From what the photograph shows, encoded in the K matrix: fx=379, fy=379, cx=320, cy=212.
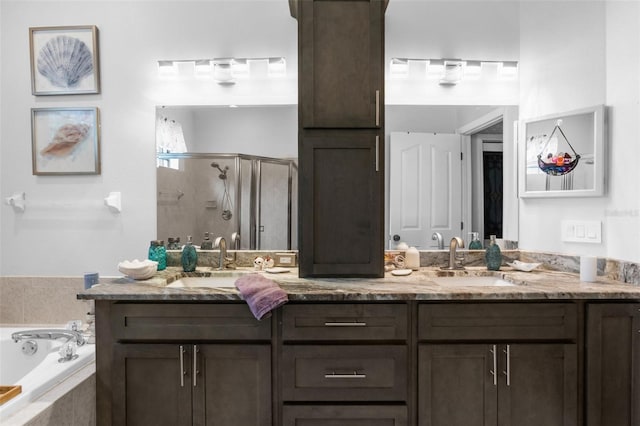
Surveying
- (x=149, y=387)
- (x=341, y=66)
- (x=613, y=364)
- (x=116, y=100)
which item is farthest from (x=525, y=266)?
(x=116, y=100)

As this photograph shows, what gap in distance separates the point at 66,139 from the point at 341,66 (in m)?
1.73

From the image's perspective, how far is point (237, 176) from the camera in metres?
2.23

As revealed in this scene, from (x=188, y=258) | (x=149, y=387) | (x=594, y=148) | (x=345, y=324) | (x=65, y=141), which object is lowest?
(x=149, y=387)

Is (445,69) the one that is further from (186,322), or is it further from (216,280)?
(186,322)

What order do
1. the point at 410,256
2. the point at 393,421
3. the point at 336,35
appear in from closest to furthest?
the point at 393,421
the point at 336,35
the point at 410,256

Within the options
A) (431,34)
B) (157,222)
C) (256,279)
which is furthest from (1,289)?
(431,34)

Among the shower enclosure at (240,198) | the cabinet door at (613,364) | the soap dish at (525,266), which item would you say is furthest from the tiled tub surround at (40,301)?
the cabinet door at (613,364)

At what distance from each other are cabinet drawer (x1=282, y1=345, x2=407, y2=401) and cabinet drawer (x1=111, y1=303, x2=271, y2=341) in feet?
0.61

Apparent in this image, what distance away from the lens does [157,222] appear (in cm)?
229

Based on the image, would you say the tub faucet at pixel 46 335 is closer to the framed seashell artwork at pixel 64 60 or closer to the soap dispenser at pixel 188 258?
the soap dispenser at pixel 188 258

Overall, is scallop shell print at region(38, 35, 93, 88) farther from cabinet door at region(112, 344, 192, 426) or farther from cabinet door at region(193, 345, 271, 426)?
cabinet door at region(193, 345, 271, 426)

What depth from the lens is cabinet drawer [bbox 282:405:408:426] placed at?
5.16 feet

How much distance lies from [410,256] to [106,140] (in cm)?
194

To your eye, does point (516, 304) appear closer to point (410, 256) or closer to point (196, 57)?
point (410, 256)
